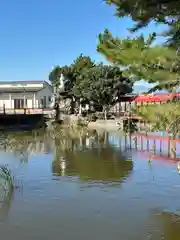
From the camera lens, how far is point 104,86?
42375mm

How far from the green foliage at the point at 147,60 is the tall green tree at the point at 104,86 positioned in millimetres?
34736

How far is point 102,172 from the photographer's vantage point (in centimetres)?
1590

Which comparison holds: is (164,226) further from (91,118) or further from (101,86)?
(91,118)

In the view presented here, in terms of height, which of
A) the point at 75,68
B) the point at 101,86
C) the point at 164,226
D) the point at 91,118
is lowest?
the point at 164,226

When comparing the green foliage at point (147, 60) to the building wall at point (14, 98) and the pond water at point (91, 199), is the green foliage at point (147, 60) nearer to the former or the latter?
the pond water at point (91, 199)

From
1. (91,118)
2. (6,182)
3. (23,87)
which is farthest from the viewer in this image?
(23,87)

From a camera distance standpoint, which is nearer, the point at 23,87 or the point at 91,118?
the point at 91,118

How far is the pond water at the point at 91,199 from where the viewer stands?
9.26 m

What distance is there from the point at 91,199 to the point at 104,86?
3120 centimetres

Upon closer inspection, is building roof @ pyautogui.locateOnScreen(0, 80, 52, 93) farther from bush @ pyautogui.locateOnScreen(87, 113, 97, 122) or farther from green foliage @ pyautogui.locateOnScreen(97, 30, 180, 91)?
green foliage @ pyautogui.locateOnScreen(97, 30, 180, 91)

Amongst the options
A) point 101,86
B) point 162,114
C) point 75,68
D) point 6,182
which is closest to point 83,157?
point 6,182

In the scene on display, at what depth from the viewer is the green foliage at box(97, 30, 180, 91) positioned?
19.7 feet

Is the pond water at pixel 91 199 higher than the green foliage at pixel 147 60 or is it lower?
lower

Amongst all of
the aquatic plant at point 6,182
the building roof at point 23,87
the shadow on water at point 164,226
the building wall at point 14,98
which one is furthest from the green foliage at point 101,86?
the shadow on water at point 164,226
